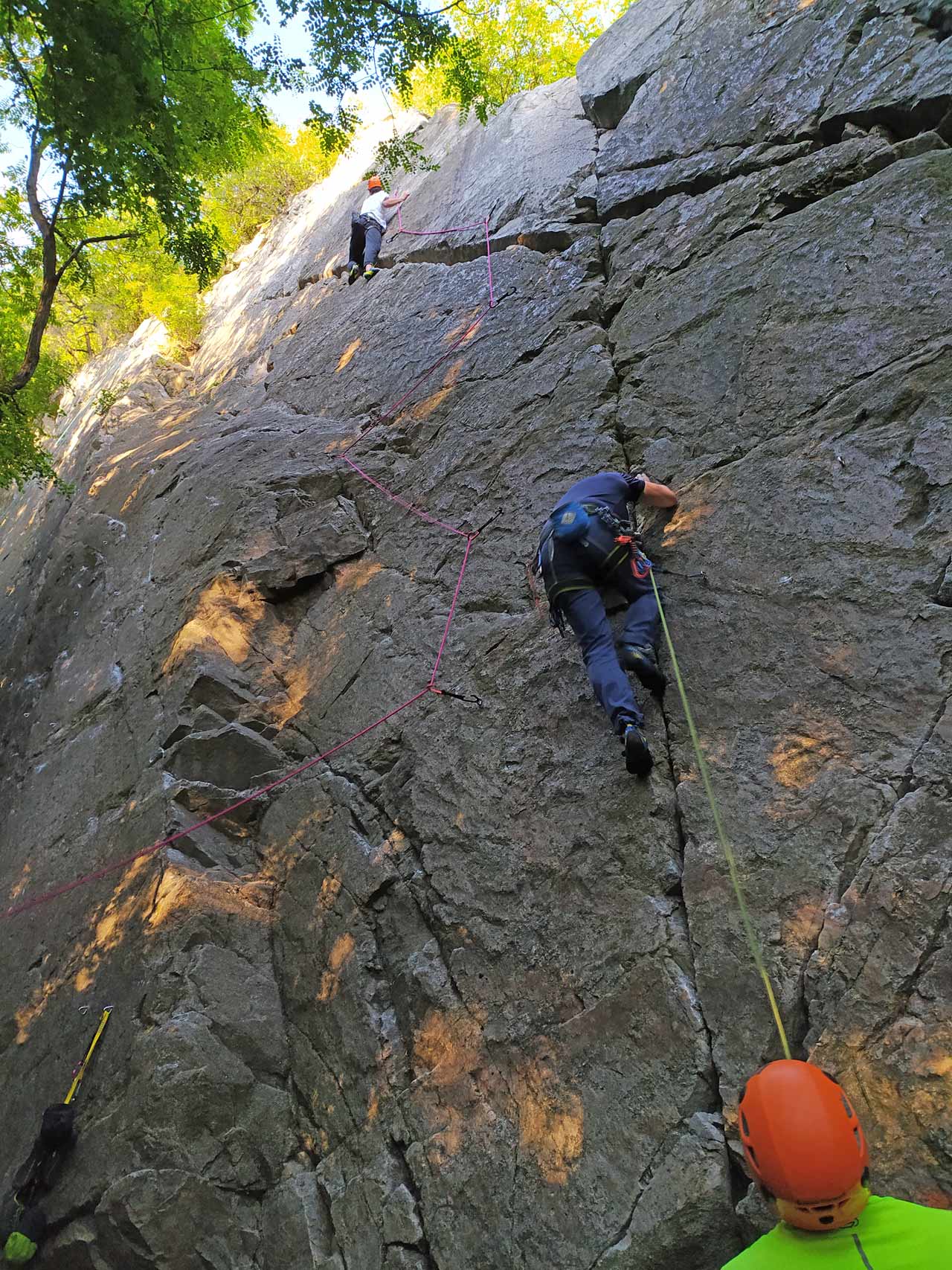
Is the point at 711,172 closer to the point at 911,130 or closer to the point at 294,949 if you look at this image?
the point at 911,130

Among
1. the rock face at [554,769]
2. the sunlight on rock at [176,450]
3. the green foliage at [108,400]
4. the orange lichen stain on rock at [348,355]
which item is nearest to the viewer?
the rock face at [554,769]

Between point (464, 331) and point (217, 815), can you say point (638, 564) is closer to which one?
point (217, 815)

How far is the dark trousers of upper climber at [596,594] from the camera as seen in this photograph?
12.7 ft

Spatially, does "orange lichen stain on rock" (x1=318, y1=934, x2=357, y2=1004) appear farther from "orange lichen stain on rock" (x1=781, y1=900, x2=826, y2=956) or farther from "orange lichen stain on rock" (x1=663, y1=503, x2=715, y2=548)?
"orange lichen stain on rock" (x1=663, y1=503, x2=715, y2=548)

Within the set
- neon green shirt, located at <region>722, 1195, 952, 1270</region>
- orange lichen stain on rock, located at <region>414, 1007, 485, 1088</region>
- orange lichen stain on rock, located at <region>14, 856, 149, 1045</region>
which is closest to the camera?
neon green shirt, located at <region>722, 1195, 952, 1270</region>

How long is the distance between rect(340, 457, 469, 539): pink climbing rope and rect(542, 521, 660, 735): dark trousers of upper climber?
1576 mm

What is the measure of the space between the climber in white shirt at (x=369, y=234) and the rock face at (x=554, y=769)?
3098mm

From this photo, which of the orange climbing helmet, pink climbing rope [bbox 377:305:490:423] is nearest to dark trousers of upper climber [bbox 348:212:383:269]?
pink climbing rope [bbox 377:305:490:423]

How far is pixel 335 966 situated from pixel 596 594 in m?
2.35

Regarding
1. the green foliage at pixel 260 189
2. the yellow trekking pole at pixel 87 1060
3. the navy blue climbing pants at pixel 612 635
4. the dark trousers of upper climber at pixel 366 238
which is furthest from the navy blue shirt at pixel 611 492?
the green foliage at pixel 260 189

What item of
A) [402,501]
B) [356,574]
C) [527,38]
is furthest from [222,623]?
[527,38]

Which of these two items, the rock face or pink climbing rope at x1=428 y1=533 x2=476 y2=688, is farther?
pink climbing rope at x1=428 y1=533 x2=476 y2=688

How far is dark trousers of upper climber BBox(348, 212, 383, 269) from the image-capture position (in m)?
9.73

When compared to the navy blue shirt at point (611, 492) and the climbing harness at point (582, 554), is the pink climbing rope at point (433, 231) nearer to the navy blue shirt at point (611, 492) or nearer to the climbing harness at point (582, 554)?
the navy blue shirt at point (611, 492)
